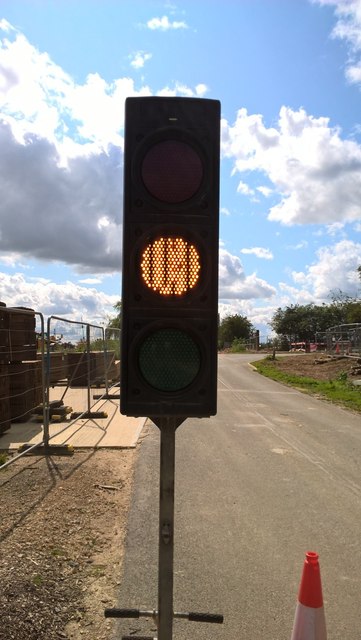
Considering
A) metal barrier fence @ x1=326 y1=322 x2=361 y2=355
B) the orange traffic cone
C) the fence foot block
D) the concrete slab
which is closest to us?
the orange traffic cone

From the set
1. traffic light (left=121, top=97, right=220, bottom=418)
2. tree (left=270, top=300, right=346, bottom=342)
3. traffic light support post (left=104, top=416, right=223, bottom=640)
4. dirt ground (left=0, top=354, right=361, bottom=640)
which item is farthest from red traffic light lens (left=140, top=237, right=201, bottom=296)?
tree (left=270, top=300, right=346, bottom=342)

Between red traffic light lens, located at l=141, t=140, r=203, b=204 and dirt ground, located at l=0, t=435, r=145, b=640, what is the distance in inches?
98.9

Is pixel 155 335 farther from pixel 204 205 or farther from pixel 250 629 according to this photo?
pixel 250 629

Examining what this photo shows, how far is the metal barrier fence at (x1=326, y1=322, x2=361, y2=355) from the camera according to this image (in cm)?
2327

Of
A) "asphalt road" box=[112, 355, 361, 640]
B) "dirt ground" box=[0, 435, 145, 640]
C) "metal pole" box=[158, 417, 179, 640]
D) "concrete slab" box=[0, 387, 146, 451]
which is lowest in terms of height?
"asphalt road" box=[112, 355, 361, 640]

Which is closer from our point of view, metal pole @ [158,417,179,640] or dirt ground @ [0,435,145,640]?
metal pole @ [158,417,179,640]

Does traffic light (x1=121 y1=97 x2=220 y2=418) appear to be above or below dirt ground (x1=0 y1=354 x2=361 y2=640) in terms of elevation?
above

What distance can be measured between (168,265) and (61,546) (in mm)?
2970

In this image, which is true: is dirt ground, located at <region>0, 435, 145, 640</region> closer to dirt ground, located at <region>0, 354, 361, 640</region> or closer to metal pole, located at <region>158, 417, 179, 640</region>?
dirt ground, located at <region>0, 354, 361, 640</region>

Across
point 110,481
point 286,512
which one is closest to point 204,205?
point 286,512

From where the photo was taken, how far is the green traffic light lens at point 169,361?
2.24m

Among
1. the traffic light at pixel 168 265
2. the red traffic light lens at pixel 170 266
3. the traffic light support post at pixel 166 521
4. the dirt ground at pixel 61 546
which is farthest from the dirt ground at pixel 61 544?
the red traffic light lens at pixel 170 266

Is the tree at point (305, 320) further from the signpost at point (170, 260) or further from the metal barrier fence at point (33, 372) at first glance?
the signpost at point (170, 260)

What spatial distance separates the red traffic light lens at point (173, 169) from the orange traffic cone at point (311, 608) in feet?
6.16
